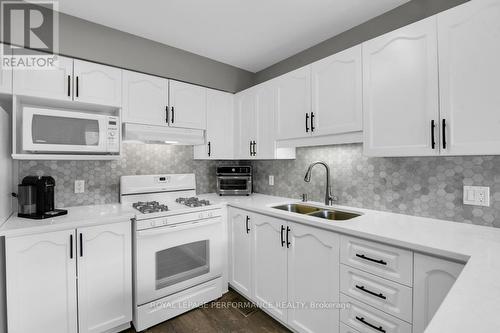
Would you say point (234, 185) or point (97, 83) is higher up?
point (97, 83)

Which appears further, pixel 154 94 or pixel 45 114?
pixel 154 94

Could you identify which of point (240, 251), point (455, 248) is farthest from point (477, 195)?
point (240, 251)

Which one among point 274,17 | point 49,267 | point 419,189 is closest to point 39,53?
point 49,267

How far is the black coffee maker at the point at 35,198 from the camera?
1.76 metres

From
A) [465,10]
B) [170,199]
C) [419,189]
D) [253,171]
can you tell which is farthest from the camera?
[253,171]

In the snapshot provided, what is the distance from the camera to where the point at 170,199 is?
2656 millimetres

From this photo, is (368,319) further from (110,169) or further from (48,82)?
(48,82)

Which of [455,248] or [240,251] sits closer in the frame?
[455,248]

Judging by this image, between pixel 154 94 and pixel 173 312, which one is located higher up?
pixel 154 94

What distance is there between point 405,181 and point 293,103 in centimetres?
109

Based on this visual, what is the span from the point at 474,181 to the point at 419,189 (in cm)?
30

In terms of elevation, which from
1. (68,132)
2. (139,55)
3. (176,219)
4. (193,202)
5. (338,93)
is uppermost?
(139,55)

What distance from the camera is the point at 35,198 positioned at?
1788 millimetres

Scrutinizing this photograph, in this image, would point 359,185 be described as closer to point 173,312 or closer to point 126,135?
point 173,312
